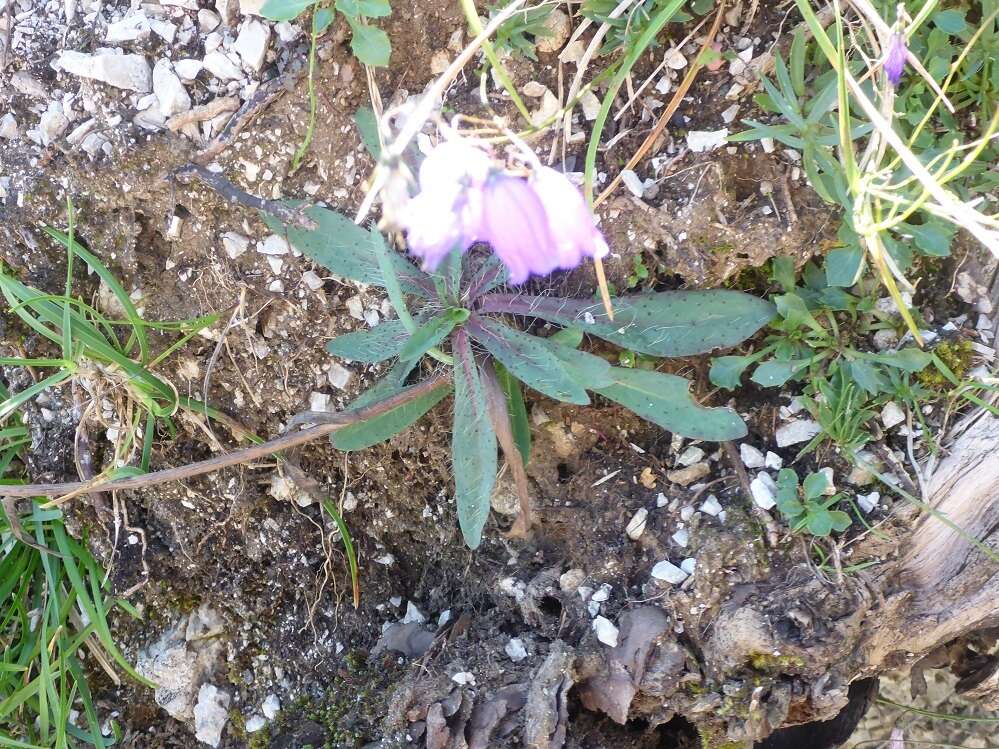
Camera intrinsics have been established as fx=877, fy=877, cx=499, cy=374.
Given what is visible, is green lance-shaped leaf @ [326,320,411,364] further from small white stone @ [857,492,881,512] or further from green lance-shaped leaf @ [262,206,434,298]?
small white stone @ [857,492,881,512]

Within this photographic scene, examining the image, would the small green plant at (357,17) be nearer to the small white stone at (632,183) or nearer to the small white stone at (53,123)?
the small white stone at (632,183)

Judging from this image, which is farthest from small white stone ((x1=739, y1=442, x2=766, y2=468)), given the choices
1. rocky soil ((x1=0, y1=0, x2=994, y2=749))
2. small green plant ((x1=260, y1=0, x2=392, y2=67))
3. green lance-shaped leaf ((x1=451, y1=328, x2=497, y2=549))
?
small green plant ((x1=260, y1=0, x2=392, y2=67))

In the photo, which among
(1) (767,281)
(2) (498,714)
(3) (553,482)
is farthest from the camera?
(3) (553,482)

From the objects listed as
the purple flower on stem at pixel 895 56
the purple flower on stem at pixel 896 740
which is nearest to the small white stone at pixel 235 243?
the purple flower on stem at pixel 895 56

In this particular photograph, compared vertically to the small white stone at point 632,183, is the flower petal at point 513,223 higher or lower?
higher

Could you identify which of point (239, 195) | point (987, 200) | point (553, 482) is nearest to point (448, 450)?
point (553, 482)

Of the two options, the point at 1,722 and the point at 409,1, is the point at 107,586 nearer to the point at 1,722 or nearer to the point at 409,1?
the point at 1,722
